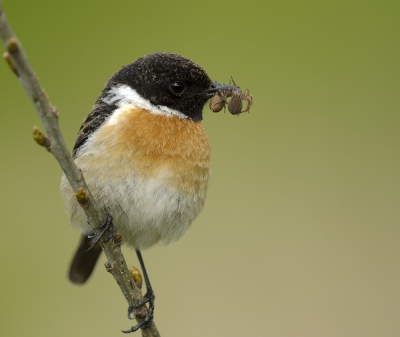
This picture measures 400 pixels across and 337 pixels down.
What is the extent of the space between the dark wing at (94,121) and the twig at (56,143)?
90cm

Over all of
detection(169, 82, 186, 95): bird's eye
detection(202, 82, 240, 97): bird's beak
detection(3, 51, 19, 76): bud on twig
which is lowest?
detection(3, 51, 19, 76): bud on twig

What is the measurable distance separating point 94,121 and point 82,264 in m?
1.28

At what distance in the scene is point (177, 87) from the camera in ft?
12.1

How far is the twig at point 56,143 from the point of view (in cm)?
187

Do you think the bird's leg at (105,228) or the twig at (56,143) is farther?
the bird's leg at (105,228)

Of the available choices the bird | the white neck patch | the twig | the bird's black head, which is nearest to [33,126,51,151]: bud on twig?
the twig

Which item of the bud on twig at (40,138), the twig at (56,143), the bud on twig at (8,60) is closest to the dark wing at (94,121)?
the twig at (56,143)

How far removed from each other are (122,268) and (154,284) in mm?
2580

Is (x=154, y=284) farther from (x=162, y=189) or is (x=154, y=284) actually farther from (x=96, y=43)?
(x=96, y=43)

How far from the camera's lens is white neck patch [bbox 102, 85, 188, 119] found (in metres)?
3.59

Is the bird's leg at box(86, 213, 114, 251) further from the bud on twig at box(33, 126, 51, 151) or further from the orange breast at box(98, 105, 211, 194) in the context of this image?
the bud on twig at box(33, 126, 51, 151)

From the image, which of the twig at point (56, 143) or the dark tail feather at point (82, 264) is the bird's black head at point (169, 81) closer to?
the twig at point (56, 143)

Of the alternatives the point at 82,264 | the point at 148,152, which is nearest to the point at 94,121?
the point at 148,152

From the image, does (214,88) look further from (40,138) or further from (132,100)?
(40,138)
